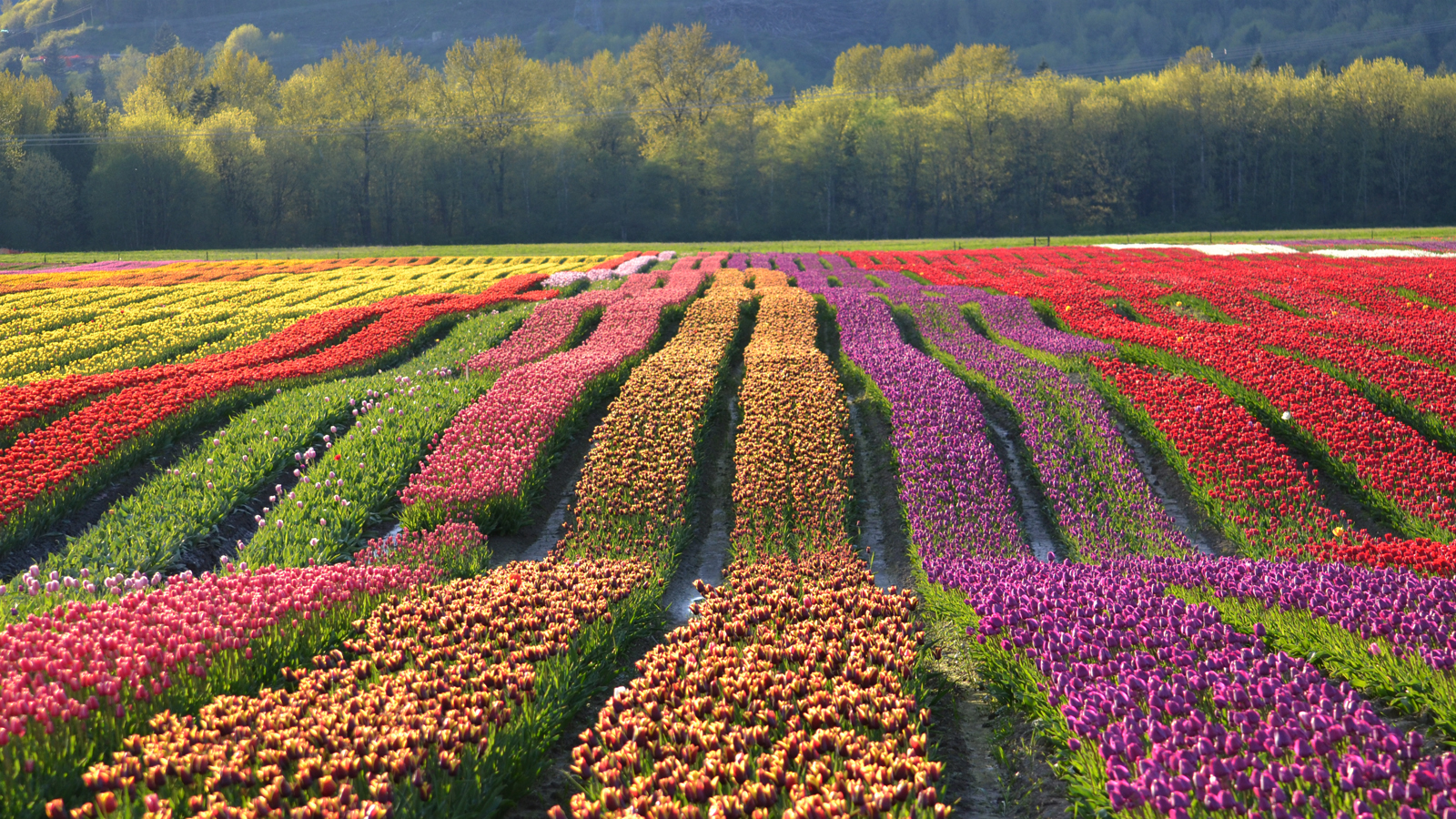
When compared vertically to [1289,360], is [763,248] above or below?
above

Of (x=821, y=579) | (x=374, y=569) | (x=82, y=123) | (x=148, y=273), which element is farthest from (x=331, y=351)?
(x=82, y=123)

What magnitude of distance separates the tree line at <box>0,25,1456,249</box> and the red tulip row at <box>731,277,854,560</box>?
71195 millimetres

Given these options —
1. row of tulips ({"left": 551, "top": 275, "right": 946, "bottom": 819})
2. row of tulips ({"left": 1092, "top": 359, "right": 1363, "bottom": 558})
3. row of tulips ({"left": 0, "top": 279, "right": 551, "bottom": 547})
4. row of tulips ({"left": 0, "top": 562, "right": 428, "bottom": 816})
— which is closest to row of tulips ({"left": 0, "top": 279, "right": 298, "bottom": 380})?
row of tulips ({"left": 0, "top": 279, "right": 551, "bottom": 547})

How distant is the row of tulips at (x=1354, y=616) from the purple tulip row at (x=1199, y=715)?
25 cm

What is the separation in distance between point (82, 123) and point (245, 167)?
1866 centimetres

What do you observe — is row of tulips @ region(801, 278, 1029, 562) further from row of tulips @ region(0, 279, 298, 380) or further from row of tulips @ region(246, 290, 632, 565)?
row of tulips @ region(0, 279, 298, 380)

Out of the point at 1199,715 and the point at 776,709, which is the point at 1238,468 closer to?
the point at 1199,715

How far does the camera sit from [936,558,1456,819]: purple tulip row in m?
3.73

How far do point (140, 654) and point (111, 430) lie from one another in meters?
7.77

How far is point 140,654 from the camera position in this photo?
5.39 m

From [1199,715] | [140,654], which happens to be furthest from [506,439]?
[1199,715]

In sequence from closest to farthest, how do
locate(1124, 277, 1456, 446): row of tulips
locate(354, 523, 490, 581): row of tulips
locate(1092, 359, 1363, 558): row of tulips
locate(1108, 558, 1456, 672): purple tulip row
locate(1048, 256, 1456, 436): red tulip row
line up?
1. locate(1108, 558, 1456, 672): purple tulip row
2. locate(354, 523, 490, 581): row of tulips
3. locate(1092, 359, 1363, 558): row of tulips
4. locate(1124, 277, 1456, 446): row of tulips
5. locate(1048, 256, 1456, 436): red tulip row

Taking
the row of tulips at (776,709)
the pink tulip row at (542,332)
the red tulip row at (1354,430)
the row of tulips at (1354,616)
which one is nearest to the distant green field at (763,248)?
the pink tulip row at (542,332)

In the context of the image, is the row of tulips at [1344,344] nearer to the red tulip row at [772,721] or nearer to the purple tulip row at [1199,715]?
the purple tulip row at [1199,715]
